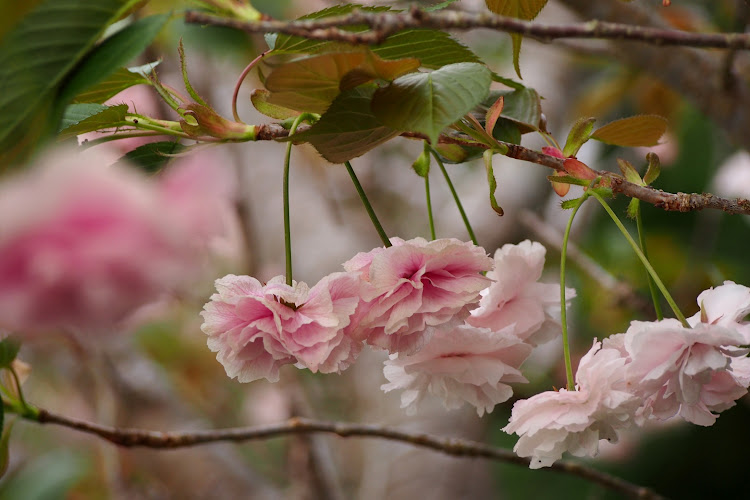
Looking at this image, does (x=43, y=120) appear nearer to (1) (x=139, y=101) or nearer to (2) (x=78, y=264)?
(2) (x=78, y=264)

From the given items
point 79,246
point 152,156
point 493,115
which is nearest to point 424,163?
point 493,115

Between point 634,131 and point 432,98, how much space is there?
181mm

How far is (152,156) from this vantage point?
0.43 m

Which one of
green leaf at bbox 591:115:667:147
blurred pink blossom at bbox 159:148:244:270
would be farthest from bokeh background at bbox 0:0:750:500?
blurred pink blossom at bbox 159:148:244:270

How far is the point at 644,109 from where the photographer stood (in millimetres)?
1505

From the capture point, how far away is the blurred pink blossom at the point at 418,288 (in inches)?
14.4

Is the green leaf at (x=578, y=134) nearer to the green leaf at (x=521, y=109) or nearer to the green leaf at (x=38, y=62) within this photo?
the green leaf at (x=521, y=109)

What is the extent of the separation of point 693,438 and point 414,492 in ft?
1.97

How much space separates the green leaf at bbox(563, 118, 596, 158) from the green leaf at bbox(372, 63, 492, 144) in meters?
0.08

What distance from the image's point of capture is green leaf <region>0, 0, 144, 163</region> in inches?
10.7

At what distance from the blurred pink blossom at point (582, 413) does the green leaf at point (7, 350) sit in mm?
303

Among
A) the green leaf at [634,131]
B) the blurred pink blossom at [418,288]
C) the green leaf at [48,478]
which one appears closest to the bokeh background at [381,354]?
the green leaf at [48,478]

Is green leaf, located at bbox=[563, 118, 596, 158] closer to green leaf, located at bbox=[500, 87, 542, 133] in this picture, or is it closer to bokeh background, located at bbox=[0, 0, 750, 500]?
green leaf, located at bbox=[500, 87, 542, 133]

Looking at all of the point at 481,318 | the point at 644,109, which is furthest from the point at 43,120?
the point at 644,109
